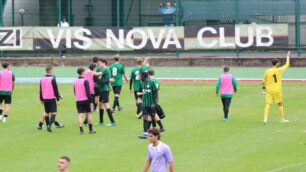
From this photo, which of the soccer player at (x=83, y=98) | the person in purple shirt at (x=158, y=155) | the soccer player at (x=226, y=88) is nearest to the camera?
the person in purple shirt at (x=158, y=155)

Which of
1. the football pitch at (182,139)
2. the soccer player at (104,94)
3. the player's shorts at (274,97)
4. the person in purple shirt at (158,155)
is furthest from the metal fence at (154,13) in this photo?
the person in purple shirt at (158,155)

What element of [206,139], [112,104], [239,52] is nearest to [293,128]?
[206,139]

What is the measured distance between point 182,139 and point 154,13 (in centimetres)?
2087

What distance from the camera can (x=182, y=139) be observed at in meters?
23.6

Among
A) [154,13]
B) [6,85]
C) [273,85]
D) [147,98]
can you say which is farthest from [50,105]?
[154,13]

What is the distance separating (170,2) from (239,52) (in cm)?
Answer: 486

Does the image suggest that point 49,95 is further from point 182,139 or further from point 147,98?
point 182,139

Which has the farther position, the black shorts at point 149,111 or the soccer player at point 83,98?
the soccer player at point 83,98

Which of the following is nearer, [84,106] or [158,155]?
[158,155]

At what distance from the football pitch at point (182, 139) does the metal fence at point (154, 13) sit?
363 inches

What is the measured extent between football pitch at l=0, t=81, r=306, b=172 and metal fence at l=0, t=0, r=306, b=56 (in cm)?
923

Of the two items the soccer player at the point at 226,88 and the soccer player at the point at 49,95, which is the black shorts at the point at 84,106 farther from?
the soccer player at the point at 226,88

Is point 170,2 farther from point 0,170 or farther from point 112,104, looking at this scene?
point 0,170

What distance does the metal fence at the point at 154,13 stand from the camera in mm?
40594
